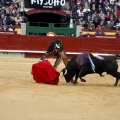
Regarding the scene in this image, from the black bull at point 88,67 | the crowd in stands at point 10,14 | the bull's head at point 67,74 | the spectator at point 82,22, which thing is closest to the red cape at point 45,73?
the bull's head at point 67,74

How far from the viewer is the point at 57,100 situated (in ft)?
35.1

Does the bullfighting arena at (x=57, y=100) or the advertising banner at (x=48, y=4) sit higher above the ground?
the advertising banner at (x=48, y=4)

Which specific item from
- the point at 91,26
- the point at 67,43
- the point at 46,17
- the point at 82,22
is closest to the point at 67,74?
the point at 67,43

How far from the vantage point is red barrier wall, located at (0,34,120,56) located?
23141 millimetres

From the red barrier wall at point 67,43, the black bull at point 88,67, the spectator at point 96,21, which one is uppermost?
the black bull at point 88,67

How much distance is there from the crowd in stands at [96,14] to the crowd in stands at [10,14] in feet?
7.49

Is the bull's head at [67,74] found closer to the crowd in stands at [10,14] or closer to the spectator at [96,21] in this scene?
the crowd in stands at [10,14]

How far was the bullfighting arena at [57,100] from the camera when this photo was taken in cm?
911

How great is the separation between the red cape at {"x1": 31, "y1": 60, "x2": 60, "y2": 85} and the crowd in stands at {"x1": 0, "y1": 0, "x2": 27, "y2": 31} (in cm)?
1071

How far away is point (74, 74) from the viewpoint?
13477mm

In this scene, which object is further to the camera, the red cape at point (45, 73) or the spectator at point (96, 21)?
the spectator at point (96, 21)

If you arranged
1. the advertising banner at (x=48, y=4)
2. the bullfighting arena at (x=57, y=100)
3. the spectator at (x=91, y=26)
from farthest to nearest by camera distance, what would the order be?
the advertising banner at (x=48, y=4), the spectator at (x=91, y=26), the bullfighting arena at (x=57, y=100)

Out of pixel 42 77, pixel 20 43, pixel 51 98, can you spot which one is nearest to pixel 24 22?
pixel 20 43

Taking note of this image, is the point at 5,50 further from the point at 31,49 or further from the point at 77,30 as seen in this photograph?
the point at 77,30
